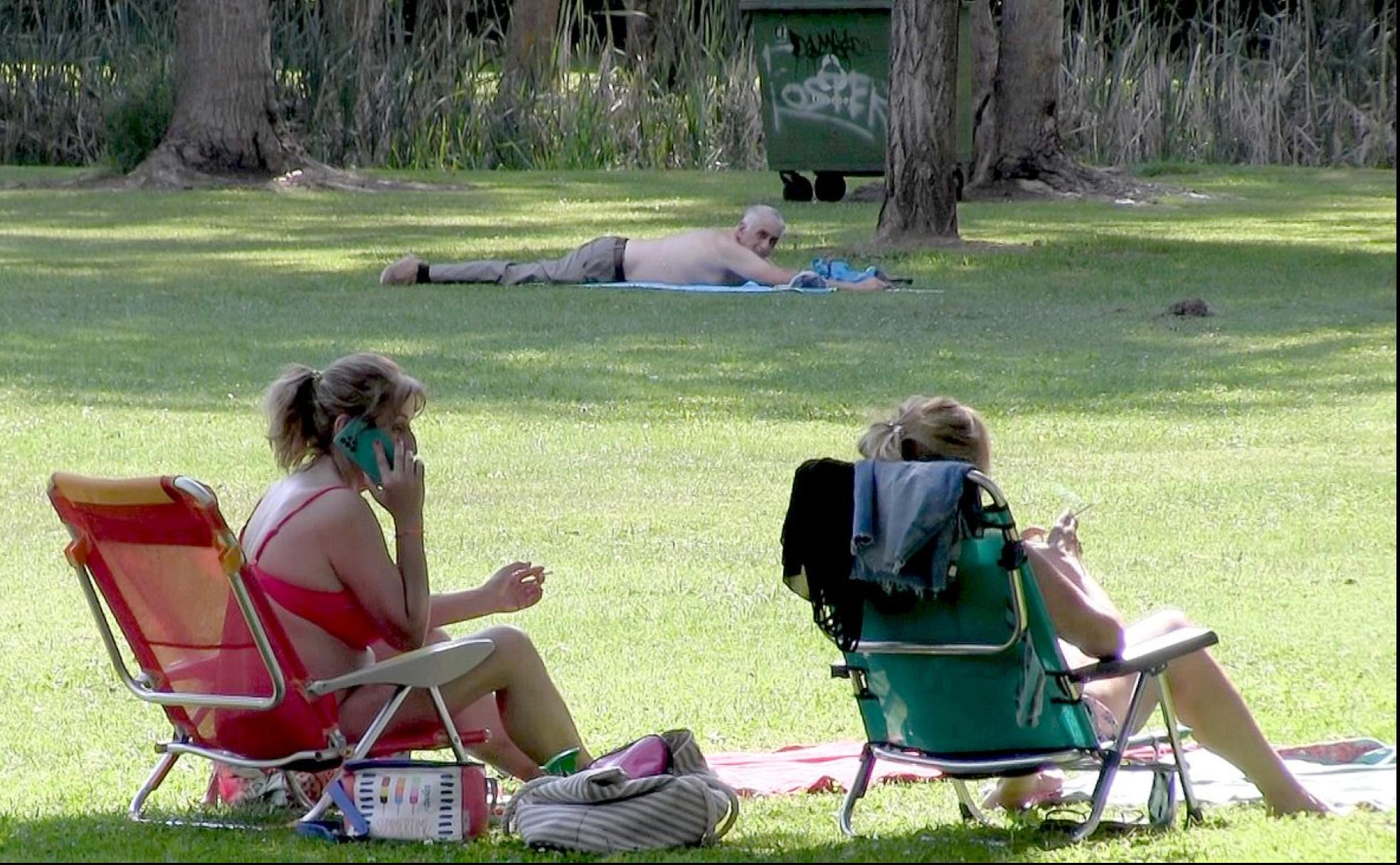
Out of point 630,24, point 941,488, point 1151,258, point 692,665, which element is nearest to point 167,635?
point 941,488

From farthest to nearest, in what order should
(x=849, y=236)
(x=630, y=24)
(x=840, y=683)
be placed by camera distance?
(x=630, y=24) → (x=849, y=236) → (x=840, y=683)

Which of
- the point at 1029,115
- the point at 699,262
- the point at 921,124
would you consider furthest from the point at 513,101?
the point at 699,262

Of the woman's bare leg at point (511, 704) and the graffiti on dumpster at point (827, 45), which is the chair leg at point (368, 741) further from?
the graffiti on dumpster at point (827, 45)

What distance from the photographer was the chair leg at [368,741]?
5.04 m

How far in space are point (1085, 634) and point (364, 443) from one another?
1594mm

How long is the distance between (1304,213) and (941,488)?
19490 mm

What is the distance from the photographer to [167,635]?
17.2 feet

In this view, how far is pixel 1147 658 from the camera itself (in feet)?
16.1

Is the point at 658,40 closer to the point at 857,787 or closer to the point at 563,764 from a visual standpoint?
the point at 563,764

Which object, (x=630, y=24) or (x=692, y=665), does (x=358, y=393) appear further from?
(x=630, y=24)

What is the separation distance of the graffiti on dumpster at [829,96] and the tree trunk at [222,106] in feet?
17.9

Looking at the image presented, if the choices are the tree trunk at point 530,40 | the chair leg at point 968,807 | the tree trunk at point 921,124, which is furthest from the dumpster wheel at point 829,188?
the chair leg at point 968,807

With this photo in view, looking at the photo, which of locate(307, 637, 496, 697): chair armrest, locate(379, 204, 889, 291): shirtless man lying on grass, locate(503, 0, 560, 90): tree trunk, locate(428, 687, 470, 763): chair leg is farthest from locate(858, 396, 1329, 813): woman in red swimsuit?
locate(503, 0, 560, 90): tree trunk

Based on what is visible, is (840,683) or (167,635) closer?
(167,635)
